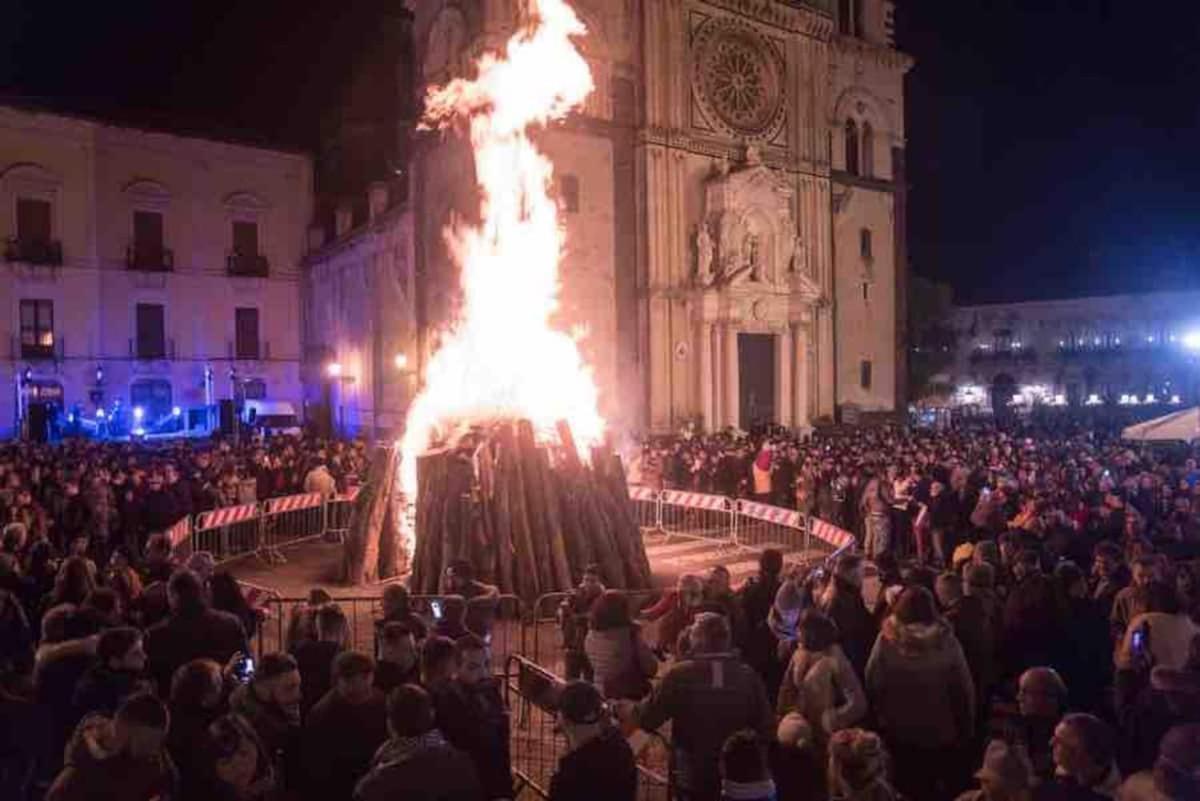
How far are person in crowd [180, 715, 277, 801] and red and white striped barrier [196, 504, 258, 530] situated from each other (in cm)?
1369

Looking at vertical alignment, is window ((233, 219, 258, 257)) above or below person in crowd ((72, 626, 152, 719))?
above

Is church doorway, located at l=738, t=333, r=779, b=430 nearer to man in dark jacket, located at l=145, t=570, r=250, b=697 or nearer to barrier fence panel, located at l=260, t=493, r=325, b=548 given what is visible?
barrier fence panel, located at l=260, t=493, r=325, b=548

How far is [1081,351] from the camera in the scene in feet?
218

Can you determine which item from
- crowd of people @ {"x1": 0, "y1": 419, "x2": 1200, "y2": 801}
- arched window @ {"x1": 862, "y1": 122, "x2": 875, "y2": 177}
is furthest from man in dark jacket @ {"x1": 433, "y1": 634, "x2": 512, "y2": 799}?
arched window @ {"x1": 862, "y1": 122, "x2": 875, "y2": 177}

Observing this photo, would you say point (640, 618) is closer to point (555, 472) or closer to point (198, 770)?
point (555, 472)

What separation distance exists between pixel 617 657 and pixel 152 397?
41561 millimetres

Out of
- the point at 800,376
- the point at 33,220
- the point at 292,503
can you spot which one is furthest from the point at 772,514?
the point at 33,220

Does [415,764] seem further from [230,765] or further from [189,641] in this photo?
[189,641]

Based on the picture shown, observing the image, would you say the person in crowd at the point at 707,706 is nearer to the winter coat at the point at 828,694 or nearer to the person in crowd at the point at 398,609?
the winter coat at the point at 828,694

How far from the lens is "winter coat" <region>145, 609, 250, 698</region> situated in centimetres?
687

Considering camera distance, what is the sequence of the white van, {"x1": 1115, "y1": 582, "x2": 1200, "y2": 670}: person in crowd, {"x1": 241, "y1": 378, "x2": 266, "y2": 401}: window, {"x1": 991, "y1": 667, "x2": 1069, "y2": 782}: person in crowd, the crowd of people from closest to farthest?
1. the crowd of people
2. {"x1": 991, "y1": 667, "x2": 1069, "y2": 782}: person in crowd
3. {"x1": 1115, "y1": 582, "x2": 1200, "y2": 670}: person in crowd
4. the white van
5. {"x1": 241, "y1": 378, "x2": 266, "y2": 401}: window

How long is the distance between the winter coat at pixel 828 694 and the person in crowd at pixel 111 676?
12.9 feet

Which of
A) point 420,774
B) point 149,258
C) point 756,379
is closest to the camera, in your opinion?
point 420,774

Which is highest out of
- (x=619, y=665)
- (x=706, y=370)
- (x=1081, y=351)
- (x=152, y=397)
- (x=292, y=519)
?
(x=1081, y=351)
